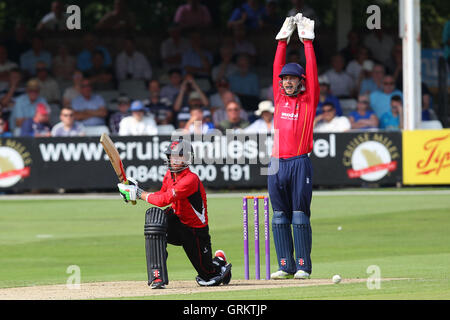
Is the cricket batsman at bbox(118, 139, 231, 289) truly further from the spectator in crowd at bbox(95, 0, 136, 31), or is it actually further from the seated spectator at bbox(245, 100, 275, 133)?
the spectator in crowd at bbox(95, 0, 136, 31)

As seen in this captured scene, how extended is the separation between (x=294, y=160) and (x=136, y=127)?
12145 mm

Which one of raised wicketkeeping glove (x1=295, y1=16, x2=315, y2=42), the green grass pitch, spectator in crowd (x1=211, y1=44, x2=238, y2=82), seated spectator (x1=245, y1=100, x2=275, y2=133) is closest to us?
the green grass pitch

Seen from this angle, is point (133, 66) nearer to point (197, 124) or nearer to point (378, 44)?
point (197, 124)

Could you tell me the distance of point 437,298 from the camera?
9.30 m

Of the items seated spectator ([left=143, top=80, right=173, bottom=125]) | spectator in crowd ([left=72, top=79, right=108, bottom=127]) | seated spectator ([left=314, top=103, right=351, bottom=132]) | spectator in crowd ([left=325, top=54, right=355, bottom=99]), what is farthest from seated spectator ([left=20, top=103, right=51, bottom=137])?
spectator in crowd ([left=325, top=54, right=355, bottom=99])

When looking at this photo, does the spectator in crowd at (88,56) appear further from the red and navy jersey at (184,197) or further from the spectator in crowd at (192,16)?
the red and navy jersey at (184,197)

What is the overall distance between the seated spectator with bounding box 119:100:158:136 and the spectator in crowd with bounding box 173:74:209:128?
963mm

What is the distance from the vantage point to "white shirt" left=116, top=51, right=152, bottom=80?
2692 centimetres

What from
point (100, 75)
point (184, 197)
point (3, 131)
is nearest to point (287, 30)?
point (184, 197)

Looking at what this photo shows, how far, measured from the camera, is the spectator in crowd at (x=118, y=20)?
93.9 feet

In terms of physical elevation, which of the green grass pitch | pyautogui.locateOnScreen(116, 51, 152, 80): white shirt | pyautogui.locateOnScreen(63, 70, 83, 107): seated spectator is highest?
pyautogui.locateOnScreen(116, 51, 152, 80): white shirt

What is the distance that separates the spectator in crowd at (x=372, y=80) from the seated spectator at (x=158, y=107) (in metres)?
4.68

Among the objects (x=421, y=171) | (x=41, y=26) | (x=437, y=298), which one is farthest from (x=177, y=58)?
(x=437, y=298)

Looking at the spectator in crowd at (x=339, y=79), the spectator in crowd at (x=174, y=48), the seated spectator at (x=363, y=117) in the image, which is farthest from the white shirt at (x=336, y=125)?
the spectator in crowd at (x=174, y=48)
